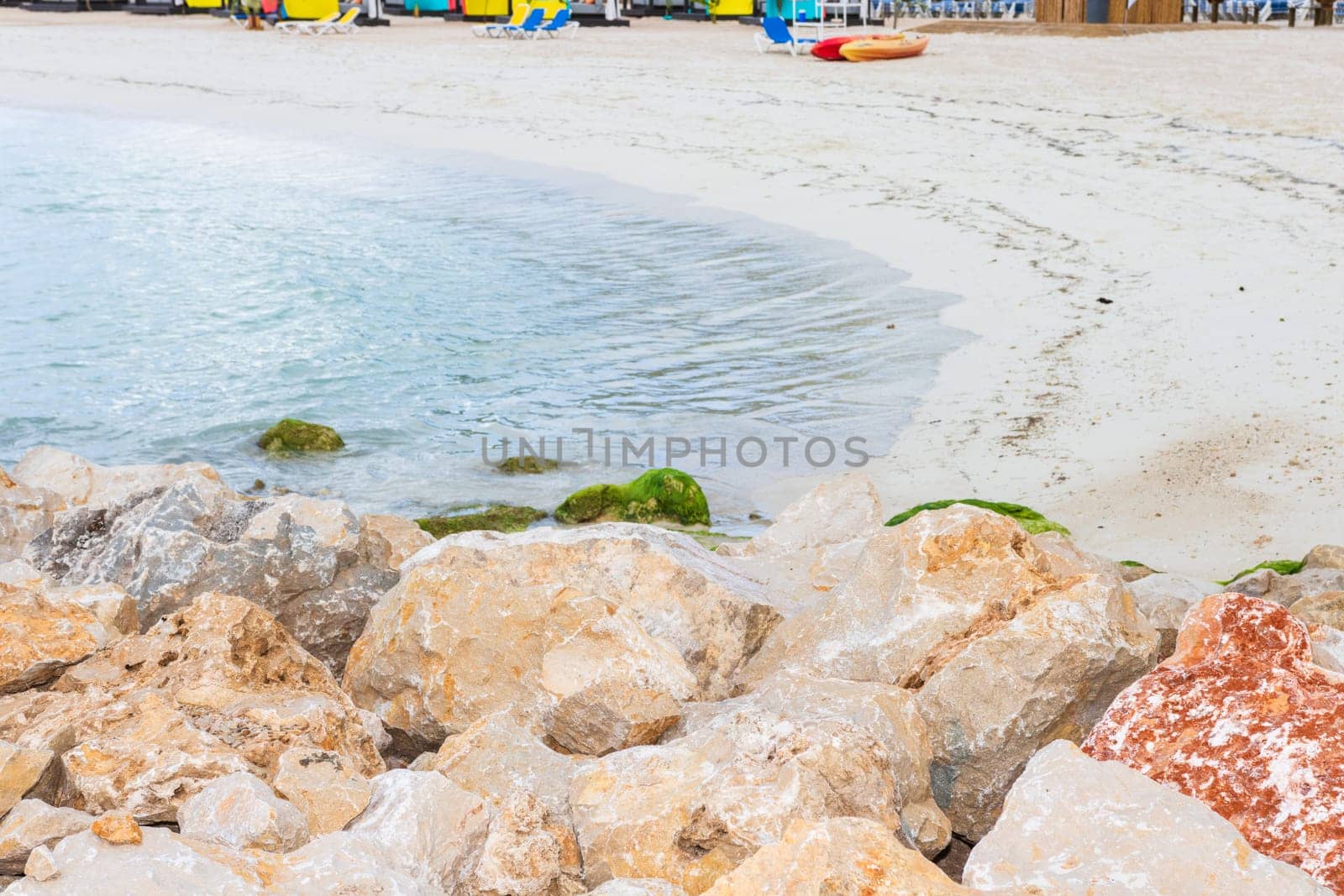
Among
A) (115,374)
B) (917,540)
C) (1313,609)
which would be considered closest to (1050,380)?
(1313,609)

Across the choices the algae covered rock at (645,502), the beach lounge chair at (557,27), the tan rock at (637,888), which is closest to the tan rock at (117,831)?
the tan rock at (637,888)

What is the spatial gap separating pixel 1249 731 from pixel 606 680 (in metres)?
1.49

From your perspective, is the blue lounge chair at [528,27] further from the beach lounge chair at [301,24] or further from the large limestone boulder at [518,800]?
the large limestone boulder at [518,800]

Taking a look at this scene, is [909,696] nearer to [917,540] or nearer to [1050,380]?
[917,540]

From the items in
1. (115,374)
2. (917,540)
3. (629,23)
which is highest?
(629,23)

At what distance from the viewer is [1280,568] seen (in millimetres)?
4988

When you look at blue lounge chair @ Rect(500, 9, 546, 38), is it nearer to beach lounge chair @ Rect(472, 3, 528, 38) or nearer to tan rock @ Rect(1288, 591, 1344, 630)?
beach lounge chair @ Rect(472, 3, 528, 38)

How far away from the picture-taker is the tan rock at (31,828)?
2.42 meters

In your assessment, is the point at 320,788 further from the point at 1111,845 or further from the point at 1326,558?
the point at 1326,558

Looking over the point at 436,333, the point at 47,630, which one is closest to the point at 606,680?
the point at 47,630

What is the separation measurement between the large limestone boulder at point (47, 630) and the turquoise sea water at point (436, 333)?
3362 millimetres

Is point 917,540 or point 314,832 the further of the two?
point 917,540

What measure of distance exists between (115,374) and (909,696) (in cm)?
889

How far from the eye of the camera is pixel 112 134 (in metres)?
21.5
